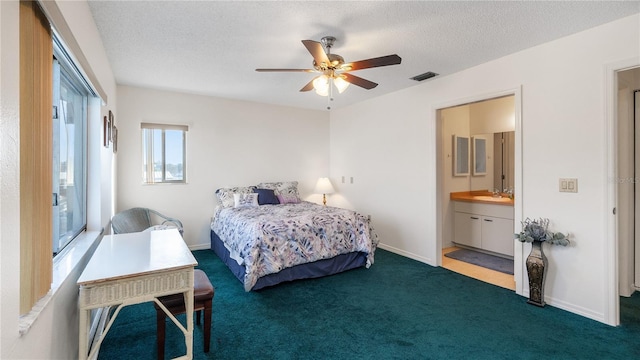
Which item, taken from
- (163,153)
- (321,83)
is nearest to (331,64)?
(321,83)

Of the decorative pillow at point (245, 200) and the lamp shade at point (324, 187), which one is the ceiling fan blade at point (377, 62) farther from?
the lamp shade at point (324, 187)

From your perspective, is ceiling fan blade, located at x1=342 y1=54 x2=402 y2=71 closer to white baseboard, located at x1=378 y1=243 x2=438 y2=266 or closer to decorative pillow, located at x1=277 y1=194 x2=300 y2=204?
white baseboard, located at x1=378 y1=243 x2=438 y2=266

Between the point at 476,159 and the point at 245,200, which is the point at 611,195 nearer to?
the point at 476,159

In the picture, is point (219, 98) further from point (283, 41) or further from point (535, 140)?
point (535, 140)

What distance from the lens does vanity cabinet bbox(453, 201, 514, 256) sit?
4102mm

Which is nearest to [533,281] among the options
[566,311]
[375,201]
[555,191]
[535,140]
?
[566,311]

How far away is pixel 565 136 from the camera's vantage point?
2676 millimetres

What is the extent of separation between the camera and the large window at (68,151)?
1.78 meters

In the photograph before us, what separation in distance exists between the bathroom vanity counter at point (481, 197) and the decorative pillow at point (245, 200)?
307 centimetres

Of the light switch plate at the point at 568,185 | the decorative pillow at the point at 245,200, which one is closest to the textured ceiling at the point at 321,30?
the light switch plate at the point at 568,185

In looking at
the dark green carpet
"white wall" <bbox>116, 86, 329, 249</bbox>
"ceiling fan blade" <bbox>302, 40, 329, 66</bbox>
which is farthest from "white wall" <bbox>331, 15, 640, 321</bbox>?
"white wall" <bbox>116, 86, 329, 249</bbox>

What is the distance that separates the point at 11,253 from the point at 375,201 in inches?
170

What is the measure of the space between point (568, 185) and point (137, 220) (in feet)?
14.9

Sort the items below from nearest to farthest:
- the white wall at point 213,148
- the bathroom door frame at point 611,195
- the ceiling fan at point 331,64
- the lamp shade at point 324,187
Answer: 1. the ceiling fan at point 331,64
2. the bathroom door frame at point 611,195
3. the white wall at point 213,148
4. the lamp shade at point 324,187
